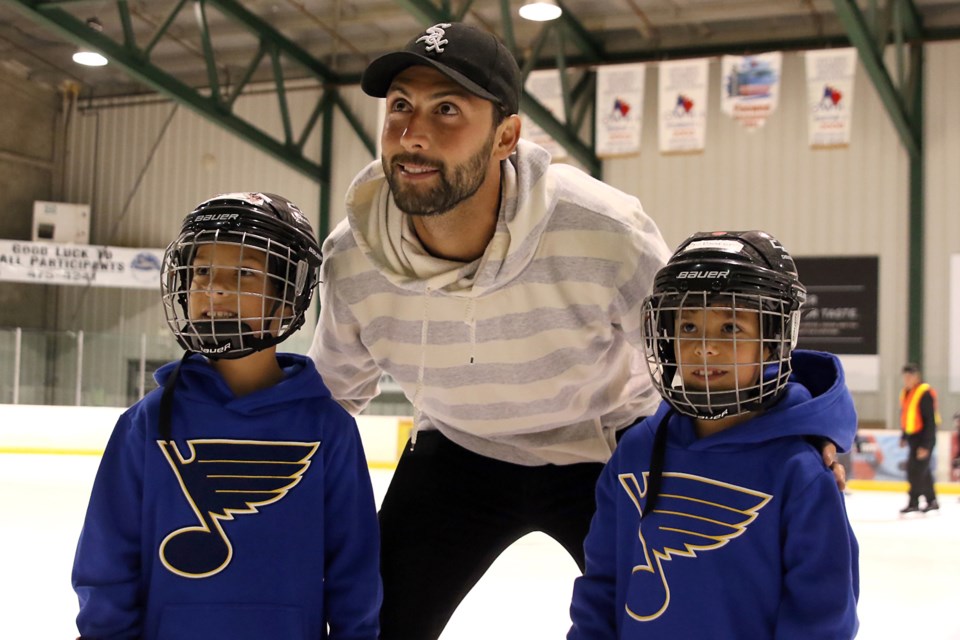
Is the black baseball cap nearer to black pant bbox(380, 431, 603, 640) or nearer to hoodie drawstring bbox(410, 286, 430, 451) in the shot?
hoodie drawstring bbox(410, 286, 430, 451)

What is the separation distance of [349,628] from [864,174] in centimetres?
1133

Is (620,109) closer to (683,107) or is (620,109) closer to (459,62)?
(683,107)

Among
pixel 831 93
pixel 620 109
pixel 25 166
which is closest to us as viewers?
pixel 831 93

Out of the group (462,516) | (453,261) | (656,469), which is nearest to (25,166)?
(462,516)

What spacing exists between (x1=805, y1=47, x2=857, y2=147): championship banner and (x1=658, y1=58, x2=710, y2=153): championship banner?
3.23 ft

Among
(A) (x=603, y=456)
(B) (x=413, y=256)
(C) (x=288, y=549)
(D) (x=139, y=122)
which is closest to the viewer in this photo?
(C) (x=288, y=549)

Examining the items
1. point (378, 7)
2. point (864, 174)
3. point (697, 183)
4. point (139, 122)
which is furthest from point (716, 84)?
point (139, 122)

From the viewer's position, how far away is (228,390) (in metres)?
1.81

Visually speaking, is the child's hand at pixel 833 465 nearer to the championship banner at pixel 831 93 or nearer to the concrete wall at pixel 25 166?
the championship banner at pixel 831 93

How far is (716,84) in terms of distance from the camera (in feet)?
41.7

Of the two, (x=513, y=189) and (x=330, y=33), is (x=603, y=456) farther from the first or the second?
(x=330, y=33)

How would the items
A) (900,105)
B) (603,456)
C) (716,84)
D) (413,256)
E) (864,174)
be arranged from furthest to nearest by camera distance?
(716,84)
(864,174)
(900,105)
(603,456)
(413,256)

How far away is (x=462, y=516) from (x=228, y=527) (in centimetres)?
72

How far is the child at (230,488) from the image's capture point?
5.57 ft
